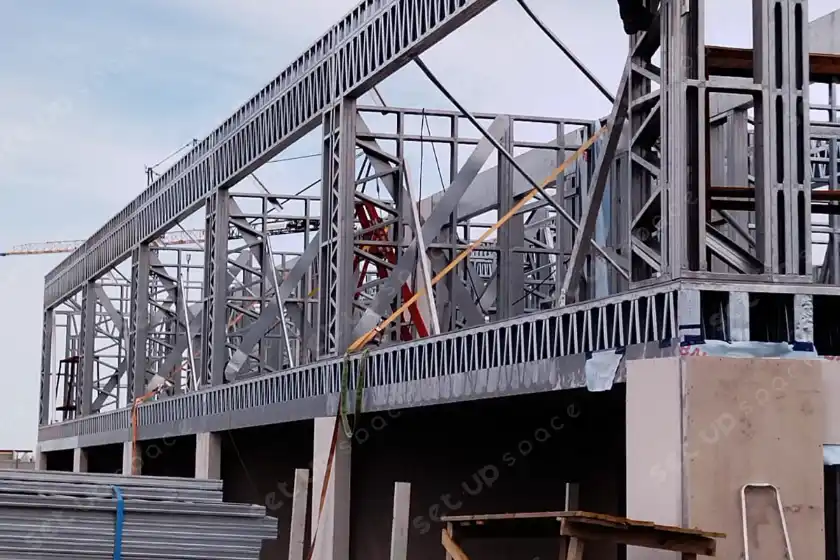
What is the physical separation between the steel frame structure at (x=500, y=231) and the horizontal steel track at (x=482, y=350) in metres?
0.03

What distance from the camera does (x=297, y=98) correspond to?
72.0 feet

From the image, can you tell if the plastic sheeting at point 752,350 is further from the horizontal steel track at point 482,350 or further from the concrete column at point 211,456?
the concrete column at point 211,456

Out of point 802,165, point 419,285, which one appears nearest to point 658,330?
point 802,165

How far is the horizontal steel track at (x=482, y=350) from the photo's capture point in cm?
1096

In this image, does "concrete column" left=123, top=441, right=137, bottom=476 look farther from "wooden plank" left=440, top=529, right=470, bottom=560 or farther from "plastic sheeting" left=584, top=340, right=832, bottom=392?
"plastic sheeting" left=584, top=340, right=832, bottom=392

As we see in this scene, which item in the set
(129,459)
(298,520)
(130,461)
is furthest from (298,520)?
(129,459)

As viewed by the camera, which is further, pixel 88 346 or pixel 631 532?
pixel 88 346

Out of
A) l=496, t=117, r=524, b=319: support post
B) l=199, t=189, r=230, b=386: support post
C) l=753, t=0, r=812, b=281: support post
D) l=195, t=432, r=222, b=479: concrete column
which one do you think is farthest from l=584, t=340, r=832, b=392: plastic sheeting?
l=199, t=189, r=230, b=386: support post

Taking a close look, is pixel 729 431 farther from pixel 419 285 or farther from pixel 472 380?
pixel 419 285

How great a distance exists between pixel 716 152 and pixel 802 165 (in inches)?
371

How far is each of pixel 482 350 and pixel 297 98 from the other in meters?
8.70

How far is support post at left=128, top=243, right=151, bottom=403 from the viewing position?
33438mm

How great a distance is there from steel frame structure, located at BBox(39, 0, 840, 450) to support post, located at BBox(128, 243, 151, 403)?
57mm

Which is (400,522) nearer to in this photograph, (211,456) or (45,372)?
(211,456)
